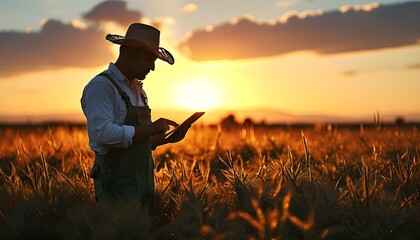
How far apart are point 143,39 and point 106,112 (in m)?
0.74


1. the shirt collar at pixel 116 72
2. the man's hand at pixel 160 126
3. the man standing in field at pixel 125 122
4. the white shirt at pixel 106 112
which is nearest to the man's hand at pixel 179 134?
the man standing in field at pixel 125 122

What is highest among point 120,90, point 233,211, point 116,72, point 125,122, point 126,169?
point 116,72

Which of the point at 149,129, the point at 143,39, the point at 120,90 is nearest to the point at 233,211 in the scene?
the point at 149,129

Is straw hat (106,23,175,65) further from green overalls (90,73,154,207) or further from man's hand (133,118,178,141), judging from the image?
man's hand (133,118,178,141)

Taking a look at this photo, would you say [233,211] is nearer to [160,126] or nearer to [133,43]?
[160,126]

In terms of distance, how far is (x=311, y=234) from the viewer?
3619 millimetres

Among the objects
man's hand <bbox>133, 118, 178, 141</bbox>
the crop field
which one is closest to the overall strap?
man's hand <bbox>133, 118, 178, 141</bbox>

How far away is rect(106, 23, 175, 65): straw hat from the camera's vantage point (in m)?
5.01

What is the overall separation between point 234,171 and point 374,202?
1.12 m

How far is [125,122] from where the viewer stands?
197 inches

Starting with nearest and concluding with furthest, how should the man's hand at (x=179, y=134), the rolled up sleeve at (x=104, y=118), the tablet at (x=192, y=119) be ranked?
the rolled up sleeve at (x=104, y=118) < the tablet at (x=192, y=119) < the man's hand at (x=179, y=134)

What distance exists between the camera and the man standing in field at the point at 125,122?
4723 mm

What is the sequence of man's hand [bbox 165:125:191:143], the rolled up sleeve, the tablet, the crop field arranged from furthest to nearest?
man's hand [bbox 165:125:191:143], the tablet, the rolled up sleeve, the crop field

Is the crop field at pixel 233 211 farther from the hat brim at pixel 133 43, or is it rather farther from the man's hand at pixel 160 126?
the hat brim at pixel 133 43
